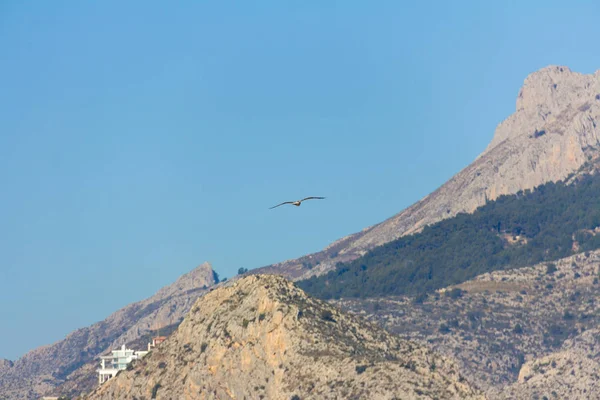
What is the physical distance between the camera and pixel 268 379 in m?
182

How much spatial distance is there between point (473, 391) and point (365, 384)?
38.2 ft

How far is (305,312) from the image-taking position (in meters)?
191

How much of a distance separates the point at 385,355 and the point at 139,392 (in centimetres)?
3194

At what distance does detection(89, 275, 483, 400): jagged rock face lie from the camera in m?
173

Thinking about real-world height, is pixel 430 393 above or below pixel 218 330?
below

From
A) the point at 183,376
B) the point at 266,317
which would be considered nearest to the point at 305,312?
the point at 266,317

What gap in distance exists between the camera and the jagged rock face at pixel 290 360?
566 ft

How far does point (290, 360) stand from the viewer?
18175 centimetres

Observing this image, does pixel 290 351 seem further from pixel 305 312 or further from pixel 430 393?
pixel 430 393

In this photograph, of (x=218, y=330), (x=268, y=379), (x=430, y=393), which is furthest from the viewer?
→ (x=218, y=330)

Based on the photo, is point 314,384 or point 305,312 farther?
point 305,312

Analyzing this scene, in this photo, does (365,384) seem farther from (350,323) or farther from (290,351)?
(350,323)

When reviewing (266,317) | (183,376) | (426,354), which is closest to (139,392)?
(183,376)

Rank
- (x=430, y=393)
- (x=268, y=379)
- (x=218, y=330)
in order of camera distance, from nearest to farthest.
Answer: (x=430, y=393)
(x=268, y=379)
(x=218, y=330)
